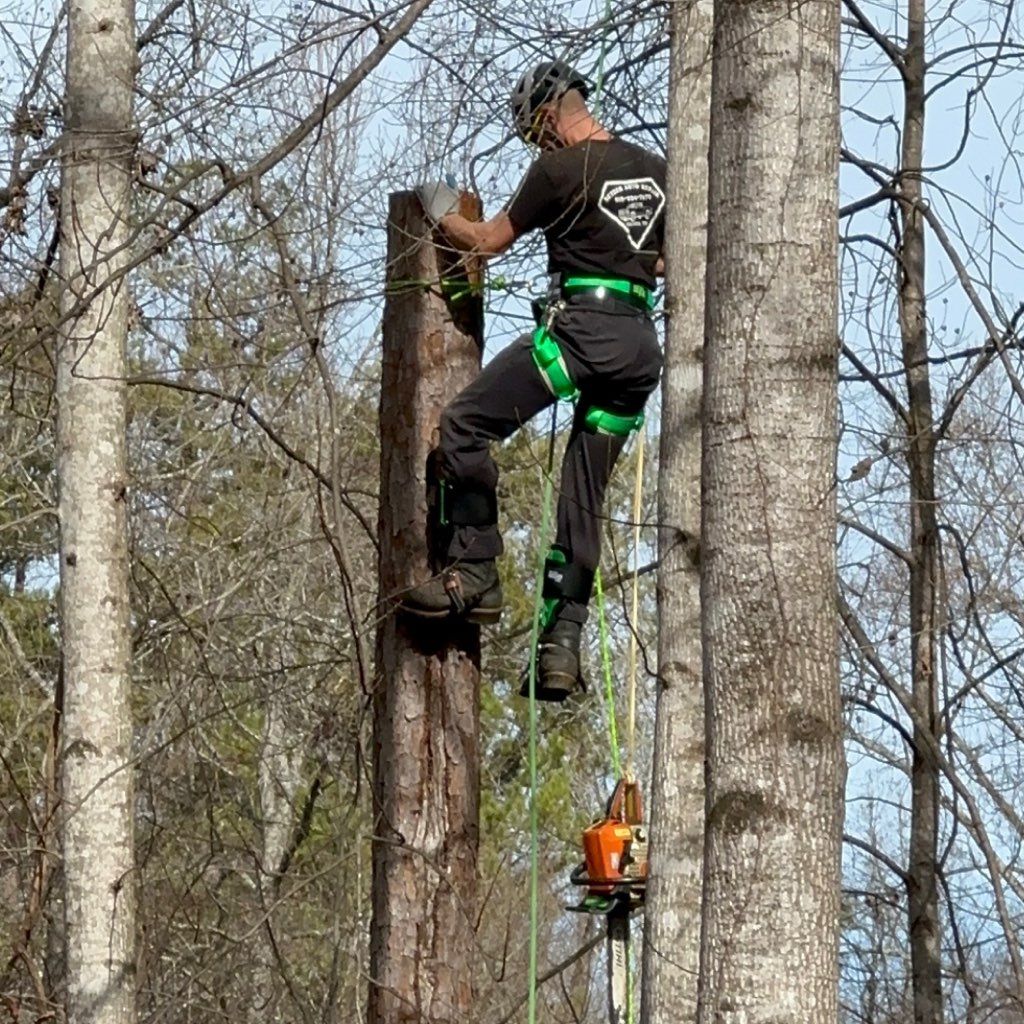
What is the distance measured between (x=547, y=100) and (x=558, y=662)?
151 cm

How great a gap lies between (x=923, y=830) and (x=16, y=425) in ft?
21.3

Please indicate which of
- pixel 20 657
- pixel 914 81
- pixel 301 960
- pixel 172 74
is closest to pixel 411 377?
pixel 172 74

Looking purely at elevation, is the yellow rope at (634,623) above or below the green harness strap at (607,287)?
below

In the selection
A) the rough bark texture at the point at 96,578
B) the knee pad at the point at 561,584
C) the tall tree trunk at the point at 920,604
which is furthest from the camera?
the tall tree trunk at the point at 920,604

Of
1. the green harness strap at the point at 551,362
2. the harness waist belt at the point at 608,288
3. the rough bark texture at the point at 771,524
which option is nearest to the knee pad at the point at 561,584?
the green harness strap at the point at 551,362

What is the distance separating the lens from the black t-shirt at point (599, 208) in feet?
16.6

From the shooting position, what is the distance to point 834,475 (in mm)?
3715

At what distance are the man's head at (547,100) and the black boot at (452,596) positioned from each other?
112 centimetres

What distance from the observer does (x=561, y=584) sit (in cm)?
547

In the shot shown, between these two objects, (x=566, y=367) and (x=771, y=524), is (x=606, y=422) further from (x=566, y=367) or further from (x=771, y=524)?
(x=771, y=524)

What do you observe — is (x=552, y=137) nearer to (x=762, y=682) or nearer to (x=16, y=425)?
(x=762, y=682)

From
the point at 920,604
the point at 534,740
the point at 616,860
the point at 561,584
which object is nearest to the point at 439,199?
the point at 561,584

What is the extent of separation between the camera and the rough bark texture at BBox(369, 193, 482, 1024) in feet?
16.1

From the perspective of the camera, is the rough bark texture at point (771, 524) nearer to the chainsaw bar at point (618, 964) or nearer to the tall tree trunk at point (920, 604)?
the chainsaw bar at point (618, 964)
